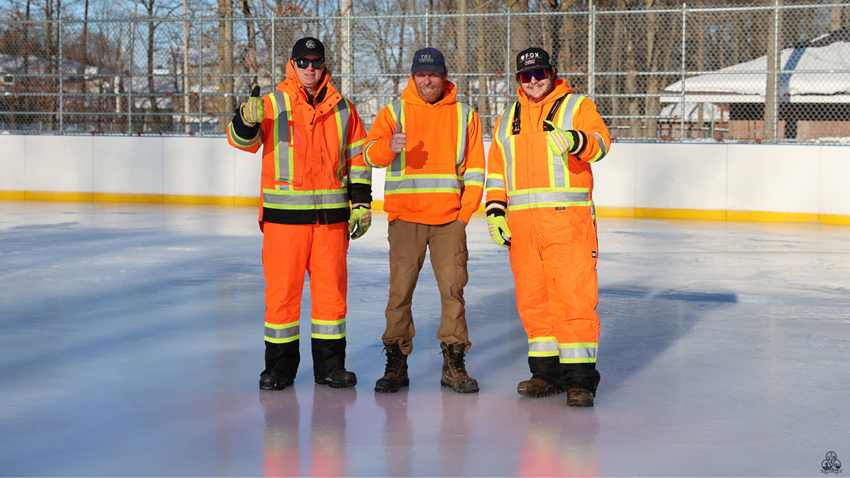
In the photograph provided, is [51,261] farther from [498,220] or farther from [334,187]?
[498,220]

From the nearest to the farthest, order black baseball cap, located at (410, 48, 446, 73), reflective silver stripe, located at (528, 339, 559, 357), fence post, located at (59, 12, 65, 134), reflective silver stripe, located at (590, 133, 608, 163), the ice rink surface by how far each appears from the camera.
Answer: the ice rink surface, reflective silver stripe, located at (590, 133, 608, 163), black baseball cap, located at (410, 48, 446, 73), reflective silver stripe, located at (528, 339, 559, 357), fence post, located at (59, 12, 65, 134)

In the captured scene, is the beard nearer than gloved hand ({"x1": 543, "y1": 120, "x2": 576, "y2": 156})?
No

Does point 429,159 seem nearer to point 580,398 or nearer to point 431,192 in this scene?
point 431,192

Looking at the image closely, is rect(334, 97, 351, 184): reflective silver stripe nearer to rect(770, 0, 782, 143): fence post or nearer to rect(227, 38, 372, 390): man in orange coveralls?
rect(227, 38, 372, 390): man in orange coveralls

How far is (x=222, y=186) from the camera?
16047mm

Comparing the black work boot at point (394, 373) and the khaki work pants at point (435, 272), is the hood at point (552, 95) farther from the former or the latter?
the black work boot at point (394, 373)

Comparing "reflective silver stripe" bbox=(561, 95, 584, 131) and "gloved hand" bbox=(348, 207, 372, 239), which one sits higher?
"reflective silver stripe" bbox=(561, 95, 584, 131)

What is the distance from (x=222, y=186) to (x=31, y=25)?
15.9 feet

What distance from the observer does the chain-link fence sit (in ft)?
47.3

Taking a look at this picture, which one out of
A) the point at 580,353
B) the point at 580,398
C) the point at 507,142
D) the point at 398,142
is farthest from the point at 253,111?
the point at 580,398

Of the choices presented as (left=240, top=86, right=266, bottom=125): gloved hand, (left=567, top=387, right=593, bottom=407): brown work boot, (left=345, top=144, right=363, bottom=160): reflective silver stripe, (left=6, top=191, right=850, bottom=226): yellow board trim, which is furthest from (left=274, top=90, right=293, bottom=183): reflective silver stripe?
(left=6, top=191, right=850, bottom=226): yellow board trim

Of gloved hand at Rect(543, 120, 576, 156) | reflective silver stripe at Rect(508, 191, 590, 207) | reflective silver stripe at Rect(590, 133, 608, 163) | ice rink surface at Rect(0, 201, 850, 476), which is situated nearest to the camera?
ice rink surface at Rect(0, 201, 850, 476)

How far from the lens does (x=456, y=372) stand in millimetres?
4691

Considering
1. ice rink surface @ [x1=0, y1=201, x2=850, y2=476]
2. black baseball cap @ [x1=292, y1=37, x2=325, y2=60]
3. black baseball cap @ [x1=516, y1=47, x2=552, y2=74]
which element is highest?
black baseball cap @ [x1=292, y1=37, x2=325, y2=60]
